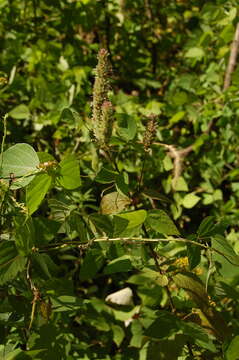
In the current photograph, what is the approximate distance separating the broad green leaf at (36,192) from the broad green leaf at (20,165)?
2cm

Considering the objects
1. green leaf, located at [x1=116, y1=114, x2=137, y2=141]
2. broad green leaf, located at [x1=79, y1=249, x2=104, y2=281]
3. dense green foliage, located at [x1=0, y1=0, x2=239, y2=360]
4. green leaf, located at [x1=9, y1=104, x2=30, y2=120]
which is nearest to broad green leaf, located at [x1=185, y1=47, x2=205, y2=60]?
dense green foliage, located at [x1=0, y1=0, x2=239, y2=360]

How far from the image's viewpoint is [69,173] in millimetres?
936

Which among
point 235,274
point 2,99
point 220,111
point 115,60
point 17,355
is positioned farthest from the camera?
point 115,60

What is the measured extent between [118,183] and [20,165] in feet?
0.74

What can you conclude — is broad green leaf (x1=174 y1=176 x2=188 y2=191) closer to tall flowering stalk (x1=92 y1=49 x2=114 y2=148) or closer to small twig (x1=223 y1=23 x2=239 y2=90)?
small twig (x1=223 y1=23 x2=239 y2=90)

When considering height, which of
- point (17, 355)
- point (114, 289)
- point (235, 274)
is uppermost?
point (235, 274)

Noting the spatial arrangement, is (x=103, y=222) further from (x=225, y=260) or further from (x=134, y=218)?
(x=225, y=260)

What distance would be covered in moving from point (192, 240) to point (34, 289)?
0.35 m

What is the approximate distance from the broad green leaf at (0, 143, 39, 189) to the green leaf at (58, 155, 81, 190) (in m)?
0.06

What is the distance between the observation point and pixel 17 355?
85 centimetres

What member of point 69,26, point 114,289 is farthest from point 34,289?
point 69,26

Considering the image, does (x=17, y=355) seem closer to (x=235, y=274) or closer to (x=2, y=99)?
(x=235, y=274)

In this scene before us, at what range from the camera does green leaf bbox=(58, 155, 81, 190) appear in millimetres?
927

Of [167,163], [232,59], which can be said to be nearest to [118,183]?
[167,163]
